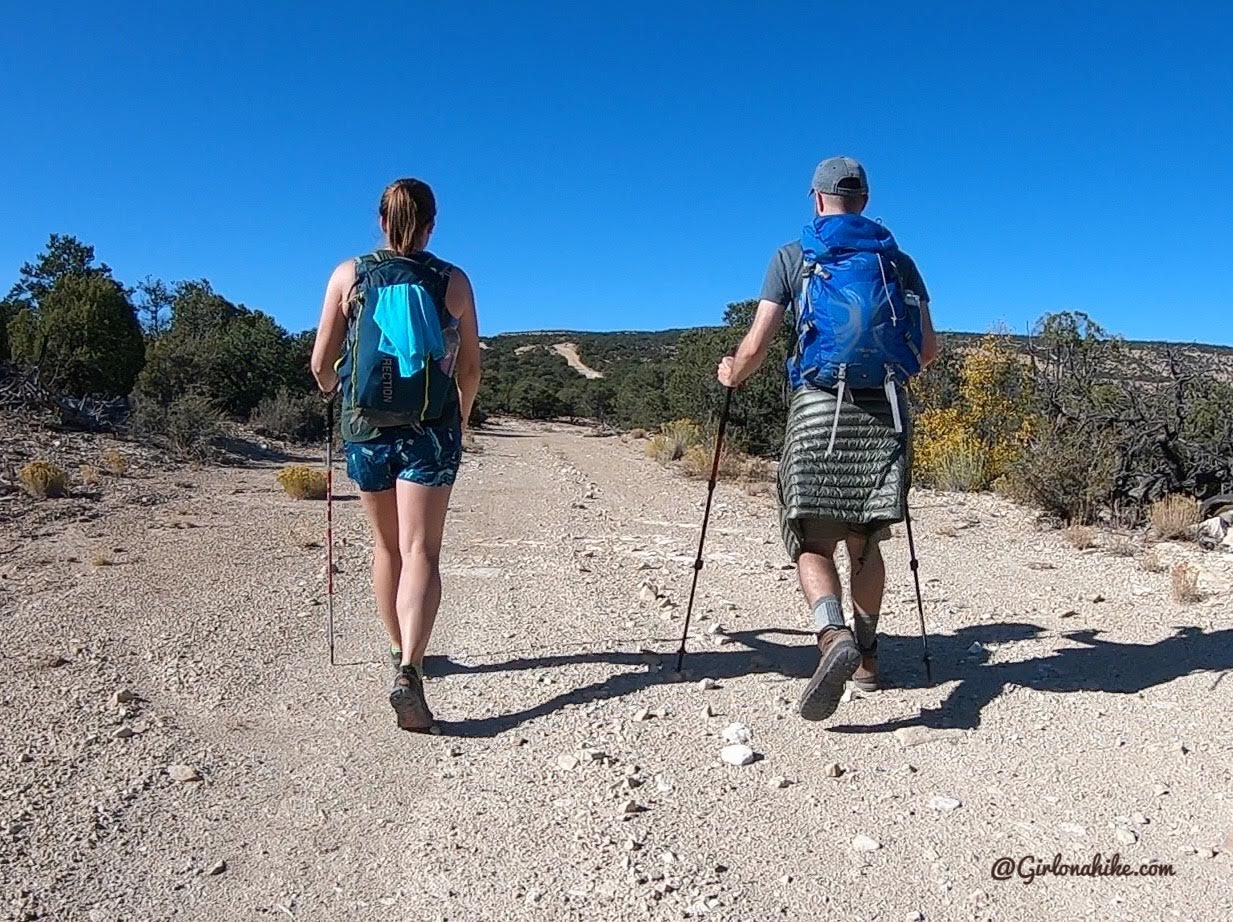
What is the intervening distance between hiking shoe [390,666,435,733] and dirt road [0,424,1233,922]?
71mm

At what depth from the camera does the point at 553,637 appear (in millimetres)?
4711

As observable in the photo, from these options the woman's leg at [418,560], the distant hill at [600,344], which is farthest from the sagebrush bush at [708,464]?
the distant hill at [600,344]

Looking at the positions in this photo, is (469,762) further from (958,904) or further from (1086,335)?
(1086,335)

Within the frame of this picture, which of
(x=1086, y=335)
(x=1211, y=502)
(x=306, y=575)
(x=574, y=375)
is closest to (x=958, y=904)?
(x=306, y=575)

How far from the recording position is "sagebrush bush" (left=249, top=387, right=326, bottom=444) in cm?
1762

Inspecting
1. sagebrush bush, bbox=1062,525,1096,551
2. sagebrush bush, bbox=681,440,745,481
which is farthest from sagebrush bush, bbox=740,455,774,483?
sagebrush bush, bbox=1062,525,1096,551

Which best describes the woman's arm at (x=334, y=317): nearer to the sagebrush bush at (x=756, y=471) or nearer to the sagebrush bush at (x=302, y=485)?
the sagebrush bush at (x=302, y=485)

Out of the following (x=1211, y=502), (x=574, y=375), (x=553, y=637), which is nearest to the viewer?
(x=553, y=637)

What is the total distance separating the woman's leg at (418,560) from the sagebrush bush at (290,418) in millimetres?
14856

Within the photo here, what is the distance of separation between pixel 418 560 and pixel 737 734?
131 centimetres

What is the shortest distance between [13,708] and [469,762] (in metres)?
1.73

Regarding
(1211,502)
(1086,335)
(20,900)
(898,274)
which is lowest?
(20,900)

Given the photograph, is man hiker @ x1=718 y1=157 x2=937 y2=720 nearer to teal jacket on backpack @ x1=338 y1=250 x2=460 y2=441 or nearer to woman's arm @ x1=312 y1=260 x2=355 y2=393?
teal jacket on backpack @ x1=338 y1=250 x2=460 y2=441

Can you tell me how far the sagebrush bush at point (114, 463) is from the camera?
10.5 m
